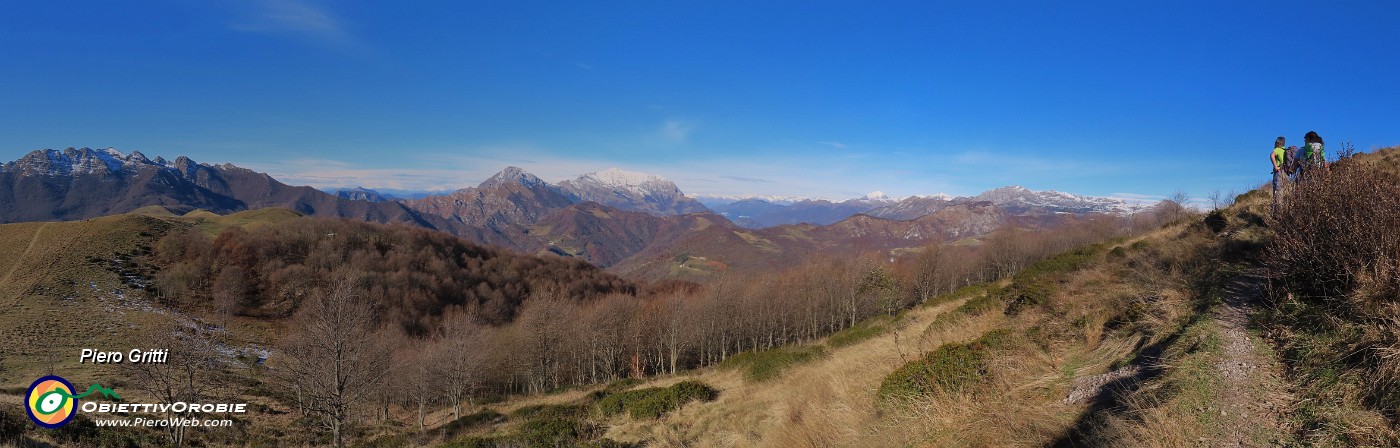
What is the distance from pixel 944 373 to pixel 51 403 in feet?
100

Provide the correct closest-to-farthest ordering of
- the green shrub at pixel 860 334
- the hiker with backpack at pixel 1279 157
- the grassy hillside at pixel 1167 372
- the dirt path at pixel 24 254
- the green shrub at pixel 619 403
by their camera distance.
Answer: the grassy hillside at pixel 1167 372, the hiker with backpack at pixel 1279 157, the green shrub at pixel 619 403, the green shrub at pixel 860 334, the dirt path at pixel 24 254

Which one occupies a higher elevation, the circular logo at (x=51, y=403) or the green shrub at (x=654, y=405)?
the green shrub at (x=654, y=405)

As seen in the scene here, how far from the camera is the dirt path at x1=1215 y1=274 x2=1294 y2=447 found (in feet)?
14.4

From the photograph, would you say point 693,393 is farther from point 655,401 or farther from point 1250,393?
point 1250,393

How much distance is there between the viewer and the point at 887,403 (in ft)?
26.4

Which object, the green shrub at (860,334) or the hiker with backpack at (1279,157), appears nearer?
the hiker with backpack at (1279,157)

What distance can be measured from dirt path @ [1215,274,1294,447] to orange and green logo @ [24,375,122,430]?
30.9 meters

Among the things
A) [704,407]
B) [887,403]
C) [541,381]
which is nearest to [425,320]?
[541,381]

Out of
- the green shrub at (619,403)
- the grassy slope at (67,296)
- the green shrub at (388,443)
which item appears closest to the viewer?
the green shrub at (619,403)

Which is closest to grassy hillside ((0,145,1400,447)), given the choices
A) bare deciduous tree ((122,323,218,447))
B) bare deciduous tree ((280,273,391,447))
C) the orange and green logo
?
bare deciduous tree ((280,273,391,447))

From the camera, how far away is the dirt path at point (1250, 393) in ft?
14.4

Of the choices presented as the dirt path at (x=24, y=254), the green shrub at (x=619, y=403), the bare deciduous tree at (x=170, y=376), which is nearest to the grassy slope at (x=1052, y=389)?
the green shrub at (x=619, y=403)

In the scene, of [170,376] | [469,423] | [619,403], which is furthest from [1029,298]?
[170,376]

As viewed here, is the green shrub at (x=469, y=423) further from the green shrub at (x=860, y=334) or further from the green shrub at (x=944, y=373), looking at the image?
the green shrub at (x=944, y=373)
